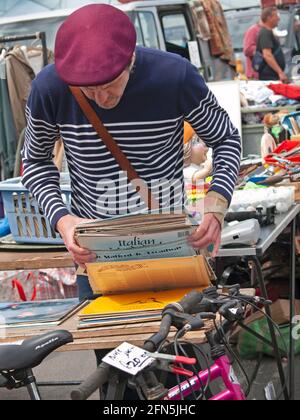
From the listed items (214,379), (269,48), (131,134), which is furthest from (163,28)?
(214,379)

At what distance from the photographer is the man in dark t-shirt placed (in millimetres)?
12234

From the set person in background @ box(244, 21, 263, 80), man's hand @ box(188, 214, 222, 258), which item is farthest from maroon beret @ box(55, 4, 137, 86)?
person in background @ box(244, 21, 263, 80)

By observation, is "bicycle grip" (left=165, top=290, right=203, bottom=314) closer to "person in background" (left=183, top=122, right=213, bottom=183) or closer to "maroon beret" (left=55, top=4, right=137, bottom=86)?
"maroon beret" (left=55, top=4, right=137, bottom=86)

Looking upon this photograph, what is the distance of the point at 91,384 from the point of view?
185cm

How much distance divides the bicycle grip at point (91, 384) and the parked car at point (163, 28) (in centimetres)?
987

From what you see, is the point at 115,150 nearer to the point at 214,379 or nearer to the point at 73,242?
the point at 73,242

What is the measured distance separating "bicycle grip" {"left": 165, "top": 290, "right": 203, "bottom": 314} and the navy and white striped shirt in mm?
623

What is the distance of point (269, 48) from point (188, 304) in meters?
10.4

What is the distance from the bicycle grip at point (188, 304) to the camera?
226cm

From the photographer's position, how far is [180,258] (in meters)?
2.67

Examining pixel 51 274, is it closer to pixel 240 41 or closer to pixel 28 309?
pixel 28 309

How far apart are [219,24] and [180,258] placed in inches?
453

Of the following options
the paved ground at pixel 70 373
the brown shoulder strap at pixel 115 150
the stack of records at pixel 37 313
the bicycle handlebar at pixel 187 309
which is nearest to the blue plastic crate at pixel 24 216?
the paved ground at pixel 70 373

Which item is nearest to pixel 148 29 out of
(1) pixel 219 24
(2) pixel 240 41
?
(1) pixel 219 24
